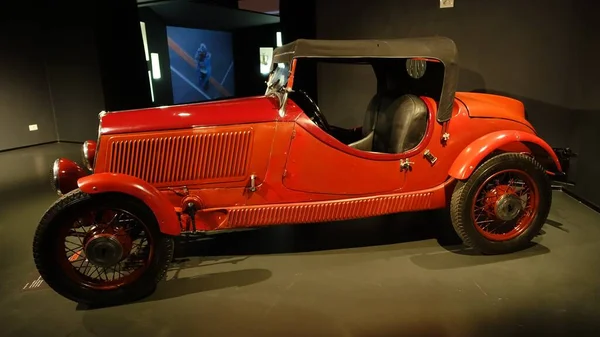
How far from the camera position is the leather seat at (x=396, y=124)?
3.10 m

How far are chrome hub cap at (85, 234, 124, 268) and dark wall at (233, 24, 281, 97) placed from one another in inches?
385

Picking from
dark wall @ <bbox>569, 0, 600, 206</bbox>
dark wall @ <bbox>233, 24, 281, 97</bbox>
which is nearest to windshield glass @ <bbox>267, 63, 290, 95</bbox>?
dark wall @ <bbox>569, 0, 600, 206</bbox>

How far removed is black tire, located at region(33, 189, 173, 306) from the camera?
2.43 meters

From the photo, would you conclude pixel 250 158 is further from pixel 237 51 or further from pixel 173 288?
pixel 237 51

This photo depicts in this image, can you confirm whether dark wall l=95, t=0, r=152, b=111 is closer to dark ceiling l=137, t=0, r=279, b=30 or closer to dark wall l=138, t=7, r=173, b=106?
dark ceiling l=137, t=0, r=279, b=30

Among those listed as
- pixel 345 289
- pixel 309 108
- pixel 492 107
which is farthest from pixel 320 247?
pixel 492 107

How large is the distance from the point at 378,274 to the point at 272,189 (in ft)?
3.03

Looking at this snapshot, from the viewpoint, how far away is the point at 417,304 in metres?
2.51

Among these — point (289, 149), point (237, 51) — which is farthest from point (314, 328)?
point (237, 51)

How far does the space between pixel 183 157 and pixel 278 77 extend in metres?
0.98

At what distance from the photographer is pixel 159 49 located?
1009cm

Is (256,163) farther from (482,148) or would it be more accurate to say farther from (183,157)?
(482,148)

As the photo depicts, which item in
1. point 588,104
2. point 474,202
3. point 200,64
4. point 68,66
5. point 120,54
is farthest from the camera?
point 200,64

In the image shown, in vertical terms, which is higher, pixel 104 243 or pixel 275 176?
pixel 275 176
